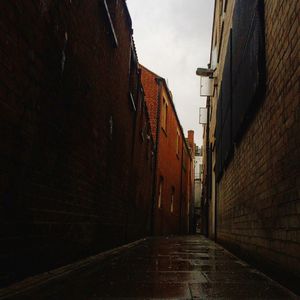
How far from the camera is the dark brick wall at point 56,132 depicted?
2803 mm

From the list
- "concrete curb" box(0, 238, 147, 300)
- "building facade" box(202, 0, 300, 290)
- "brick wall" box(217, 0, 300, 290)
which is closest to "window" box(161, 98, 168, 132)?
"building facade" box(202, 0, 300, 290)

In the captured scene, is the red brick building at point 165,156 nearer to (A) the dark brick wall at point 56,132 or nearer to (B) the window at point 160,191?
(B) the window at point 160,191

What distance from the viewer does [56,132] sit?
12.5 feet

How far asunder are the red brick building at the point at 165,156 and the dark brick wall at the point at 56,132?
1010 cm

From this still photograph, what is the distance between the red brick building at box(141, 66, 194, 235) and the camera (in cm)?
1759

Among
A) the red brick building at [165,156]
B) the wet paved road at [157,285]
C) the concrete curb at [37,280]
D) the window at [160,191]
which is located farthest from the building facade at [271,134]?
the window at [160,191]

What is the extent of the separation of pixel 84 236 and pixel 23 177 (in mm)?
2362

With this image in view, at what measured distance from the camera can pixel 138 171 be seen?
11.4 metres

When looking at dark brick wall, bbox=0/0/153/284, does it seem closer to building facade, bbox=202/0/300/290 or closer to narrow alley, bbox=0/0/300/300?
narrow alley, bbox=0/0/300/300

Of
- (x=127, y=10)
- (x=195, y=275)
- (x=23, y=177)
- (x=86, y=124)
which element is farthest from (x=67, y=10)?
(x=127, y=10)

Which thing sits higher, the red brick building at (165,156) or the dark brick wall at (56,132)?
the red brick building at (165,156)

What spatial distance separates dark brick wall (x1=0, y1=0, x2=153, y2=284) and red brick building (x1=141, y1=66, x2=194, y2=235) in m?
10.1

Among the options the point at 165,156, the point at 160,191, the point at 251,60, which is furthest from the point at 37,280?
the point at 165,156

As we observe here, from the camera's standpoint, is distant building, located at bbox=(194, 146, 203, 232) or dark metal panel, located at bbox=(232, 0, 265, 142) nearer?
dark metal panel, located at bbox=(232, 0, 265, 142)
